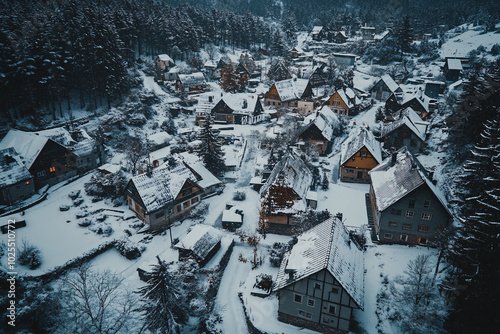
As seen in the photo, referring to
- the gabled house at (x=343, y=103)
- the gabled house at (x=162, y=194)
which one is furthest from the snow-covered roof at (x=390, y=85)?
the gabled house at (x=162, y=194)

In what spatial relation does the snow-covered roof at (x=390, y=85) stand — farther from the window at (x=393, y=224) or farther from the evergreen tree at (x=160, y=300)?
the evergreen tree at (x=160, y=300)

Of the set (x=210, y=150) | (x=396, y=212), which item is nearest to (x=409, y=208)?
(x=396, y=212)

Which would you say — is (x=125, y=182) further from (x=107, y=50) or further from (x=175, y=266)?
(x=107, y=50)

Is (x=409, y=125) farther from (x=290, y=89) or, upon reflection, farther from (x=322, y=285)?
(x=322, y=285)

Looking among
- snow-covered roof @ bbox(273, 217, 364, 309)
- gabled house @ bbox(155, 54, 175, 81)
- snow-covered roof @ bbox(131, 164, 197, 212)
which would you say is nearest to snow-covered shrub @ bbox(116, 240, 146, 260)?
snow-covered roof @ bbox(131, 164, 197, 212)

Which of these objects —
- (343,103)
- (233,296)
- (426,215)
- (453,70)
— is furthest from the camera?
(453,70)

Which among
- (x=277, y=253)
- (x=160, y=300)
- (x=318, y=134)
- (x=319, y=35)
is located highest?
(x=319, y=35)

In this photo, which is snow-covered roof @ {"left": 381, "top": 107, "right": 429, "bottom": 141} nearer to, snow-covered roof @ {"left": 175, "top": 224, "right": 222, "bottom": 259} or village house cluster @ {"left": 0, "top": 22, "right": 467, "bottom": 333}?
village house cluster @ {"left": 0, "top": 22, "right": 467, "bottom": 333}
